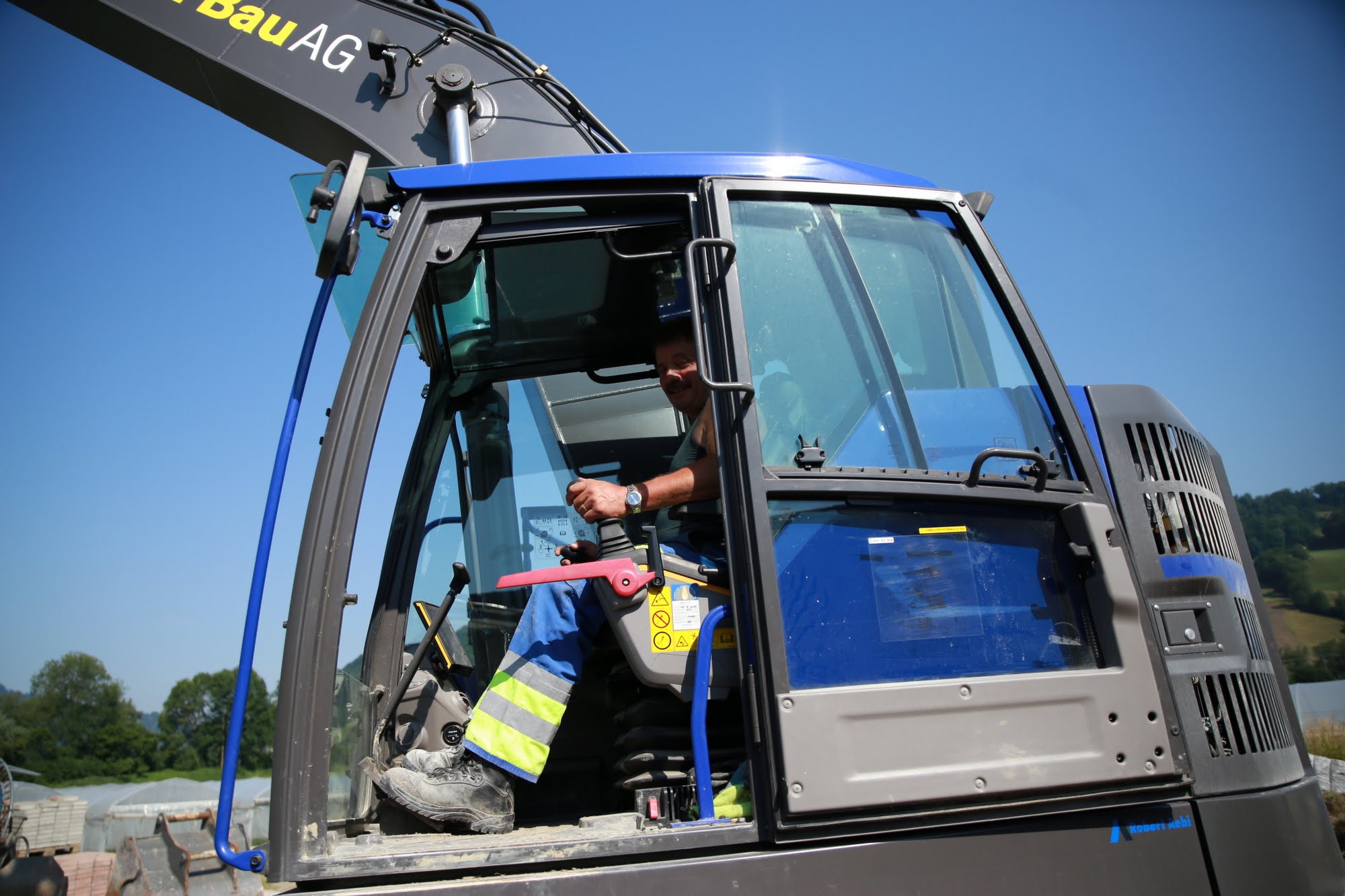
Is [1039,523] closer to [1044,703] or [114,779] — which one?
[1044,703]

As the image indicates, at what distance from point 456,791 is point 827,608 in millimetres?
1017

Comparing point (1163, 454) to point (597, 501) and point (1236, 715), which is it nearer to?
point (1236, 715)

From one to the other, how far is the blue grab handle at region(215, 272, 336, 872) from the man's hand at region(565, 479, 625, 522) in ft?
2.44

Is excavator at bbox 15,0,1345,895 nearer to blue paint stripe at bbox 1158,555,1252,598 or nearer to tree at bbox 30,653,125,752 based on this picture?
blue paint stripe at bbox 1158,555,1252,598

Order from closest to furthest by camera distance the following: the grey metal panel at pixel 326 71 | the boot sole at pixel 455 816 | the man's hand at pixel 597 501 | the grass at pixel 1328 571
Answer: the boot sole at pixel 455 816 → the man's hand at pixel 597 501 → the grey metal panel at pixel 326 71 → the grass at pixel 1328 571

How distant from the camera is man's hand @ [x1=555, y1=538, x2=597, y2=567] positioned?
8.14 feet

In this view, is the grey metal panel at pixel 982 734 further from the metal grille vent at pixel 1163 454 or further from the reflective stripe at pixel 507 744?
the reflective stripe at pixel 507 744

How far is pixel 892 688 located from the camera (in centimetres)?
191

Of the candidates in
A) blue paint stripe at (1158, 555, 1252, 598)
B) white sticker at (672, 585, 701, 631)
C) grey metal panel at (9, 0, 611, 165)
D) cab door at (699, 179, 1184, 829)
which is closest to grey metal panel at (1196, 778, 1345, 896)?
cab door at (699, 179, 1184, 829)

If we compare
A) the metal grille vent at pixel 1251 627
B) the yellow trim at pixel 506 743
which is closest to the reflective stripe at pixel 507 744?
the yellow trim at pixel 506 743

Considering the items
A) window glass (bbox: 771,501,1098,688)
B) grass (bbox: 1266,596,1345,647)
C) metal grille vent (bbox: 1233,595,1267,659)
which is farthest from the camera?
grass (bbox: 1266,596,1345,647)

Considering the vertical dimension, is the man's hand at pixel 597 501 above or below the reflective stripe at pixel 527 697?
above

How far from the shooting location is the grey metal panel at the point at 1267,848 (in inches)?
77.6

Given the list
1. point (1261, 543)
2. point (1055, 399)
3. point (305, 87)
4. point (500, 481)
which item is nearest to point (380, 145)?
point (305, 87)
